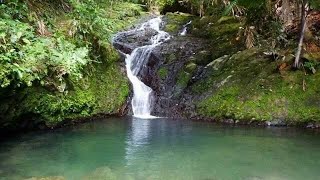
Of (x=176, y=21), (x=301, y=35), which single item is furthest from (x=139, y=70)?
(x=301, y=35)

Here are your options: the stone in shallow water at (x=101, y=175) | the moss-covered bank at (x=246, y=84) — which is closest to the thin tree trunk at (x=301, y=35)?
the moss-covered bank at (x=246, y=84)

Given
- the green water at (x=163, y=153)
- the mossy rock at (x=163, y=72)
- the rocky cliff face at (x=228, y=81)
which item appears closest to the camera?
the green water at (x=163, y=153)

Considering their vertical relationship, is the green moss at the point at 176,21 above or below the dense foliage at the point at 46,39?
above

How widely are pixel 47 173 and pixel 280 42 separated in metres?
9.26

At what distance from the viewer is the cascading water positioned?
13.7m

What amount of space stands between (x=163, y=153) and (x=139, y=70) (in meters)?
6.72

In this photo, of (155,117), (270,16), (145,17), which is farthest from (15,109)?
(145,17)

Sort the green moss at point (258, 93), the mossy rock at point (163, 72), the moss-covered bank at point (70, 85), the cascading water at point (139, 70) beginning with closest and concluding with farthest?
the moss-covered bank at point (70, 85)
the green moss at point (258, 93)
the cascading water at point (139, 70)
the mossy rock at point (163, 72)

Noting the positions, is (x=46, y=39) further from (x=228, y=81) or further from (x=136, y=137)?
(x=228, y=81)

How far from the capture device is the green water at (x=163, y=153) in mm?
7082

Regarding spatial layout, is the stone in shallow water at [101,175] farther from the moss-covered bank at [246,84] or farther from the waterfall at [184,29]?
the waterfall at [184,29]

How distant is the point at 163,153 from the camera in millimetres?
8523

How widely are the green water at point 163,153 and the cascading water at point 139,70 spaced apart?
2.19m

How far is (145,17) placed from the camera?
801 inches
